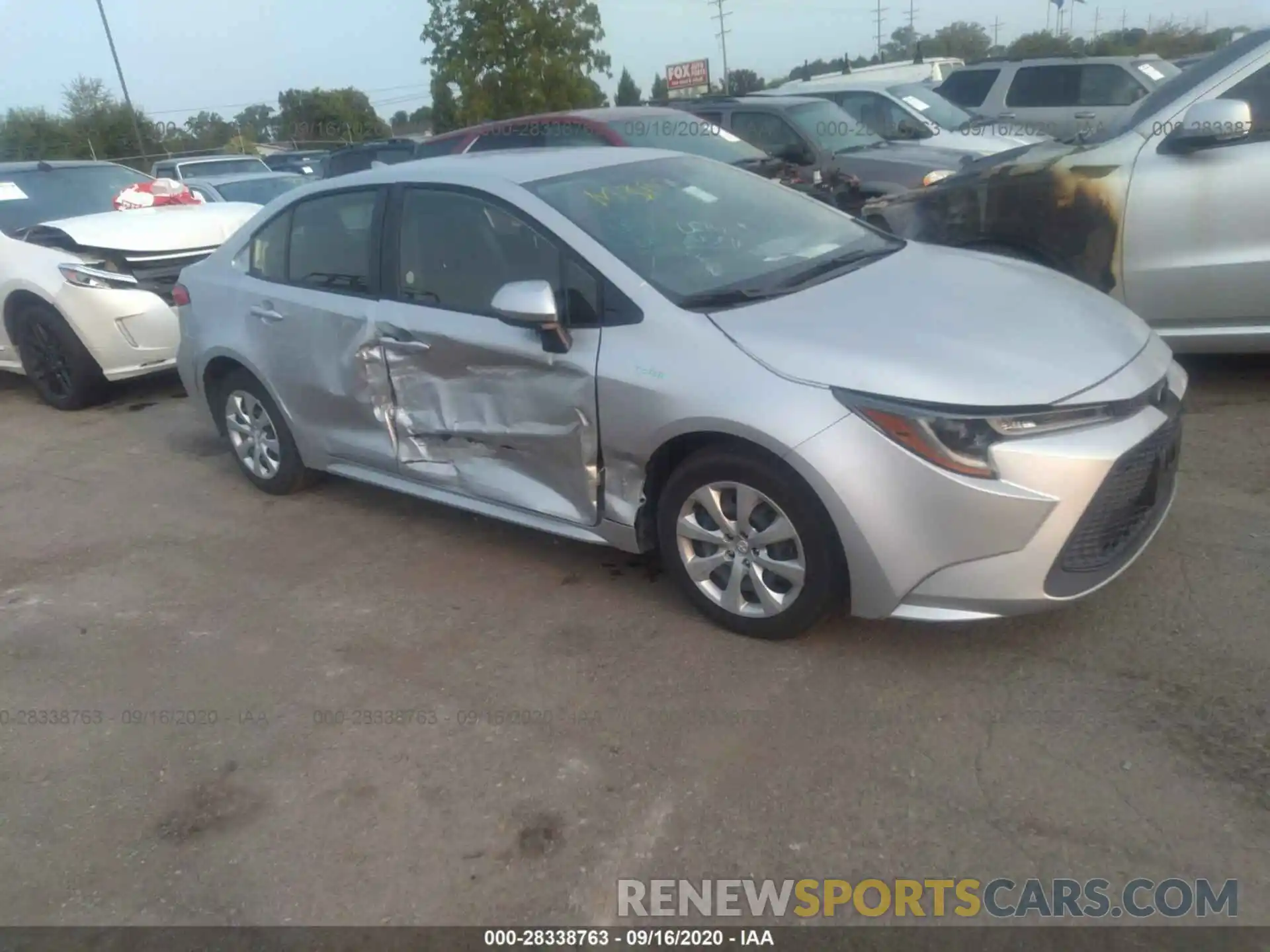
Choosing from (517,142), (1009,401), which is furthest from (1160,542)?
(517,142)

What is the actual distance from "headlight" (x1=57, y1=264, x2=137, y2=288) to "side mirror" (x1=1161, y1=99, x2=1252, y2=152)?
6510mm

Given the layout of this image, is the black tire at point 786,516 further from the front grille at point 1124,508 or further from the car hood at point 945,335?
the front grille at point 1124,508

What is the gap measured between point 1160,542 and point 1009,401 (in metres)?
1.36

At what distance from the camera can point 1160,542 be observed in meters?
4.04

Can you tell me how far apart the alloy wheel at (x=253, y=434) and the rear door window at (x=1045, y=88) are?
11.3 meters

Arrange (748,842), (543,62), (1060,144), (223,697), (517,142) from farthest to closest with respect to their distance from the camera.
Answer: (543,62) < (517,142) < (1060,144) < (223,697) < (748,842)

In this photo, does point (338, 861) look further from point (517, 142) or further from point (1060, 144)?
point (517, 142)

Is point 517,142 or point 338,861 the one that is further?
point 517,142

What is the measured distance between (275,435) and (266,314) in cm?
64

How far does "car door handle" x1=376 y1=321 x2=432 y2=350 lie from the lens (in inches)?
171

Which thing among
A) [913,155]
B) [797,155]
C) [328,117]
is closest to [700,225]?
[797,155]

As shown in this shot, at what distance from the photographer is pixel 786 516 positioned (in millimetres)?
3387

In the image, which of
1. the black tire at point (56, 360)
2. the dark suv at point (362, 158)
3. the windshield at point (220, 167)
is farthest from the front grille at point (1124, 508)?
the windshield at point (220, 167)

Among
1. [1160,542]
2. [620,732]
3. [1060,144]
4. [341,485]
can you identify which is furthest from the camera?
[1060,144]
